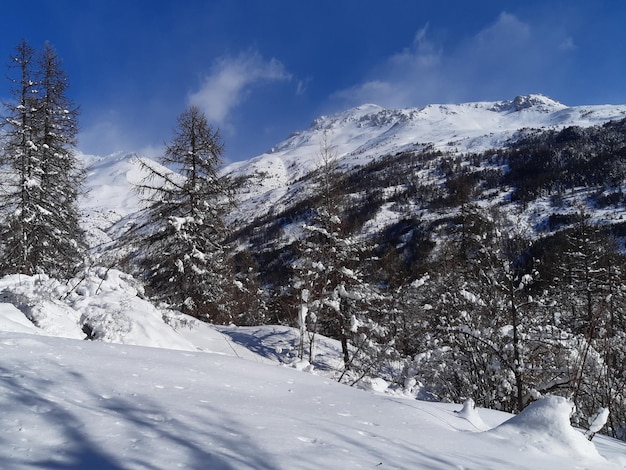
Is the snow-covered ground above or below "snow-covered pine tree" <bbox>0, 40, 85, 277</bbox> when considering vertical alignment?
below

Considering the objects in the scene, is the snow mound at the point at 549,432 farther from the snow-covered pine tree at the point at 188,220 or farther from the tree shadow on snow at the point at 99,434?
the snow-covered pine tree at the point at 188,220

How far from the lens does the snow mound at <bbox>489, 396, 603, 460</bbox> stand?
117 inches

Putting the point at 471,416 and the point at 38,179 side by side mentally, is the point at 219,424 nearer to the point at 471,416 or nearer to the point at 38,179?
the point at 471,416

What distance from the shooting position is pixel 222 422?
2.56 metres

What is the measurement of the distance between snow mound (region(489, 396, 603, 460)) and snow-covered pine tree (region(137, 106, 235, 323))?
1260 cm

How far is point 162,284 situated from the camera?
1502 centimetres

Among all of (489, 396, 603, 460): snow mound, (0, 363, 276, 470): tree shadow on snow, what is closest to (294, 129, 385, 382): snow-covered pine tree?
(489, 396, 603, 460): snow mound


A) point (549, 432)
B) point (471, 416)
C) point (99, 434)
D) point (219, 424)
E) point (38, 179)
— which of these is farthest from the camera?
point (38, 179)

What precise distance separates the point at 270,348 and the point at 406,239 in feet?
361

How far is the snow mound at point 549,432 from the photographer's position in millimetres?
2982

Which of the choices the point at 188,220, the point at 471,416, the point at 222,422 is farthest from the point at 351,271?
the point at 222,422

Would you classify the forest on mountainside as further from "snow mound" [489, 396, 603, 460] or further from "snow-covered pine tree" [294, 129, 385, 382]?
"snow mound" [489, 396, 603, 460]

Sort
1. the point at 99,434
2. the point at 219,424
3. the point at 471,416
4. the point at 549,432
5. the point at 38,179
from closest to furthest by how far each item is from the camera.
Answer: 1. the point at 99,434
2. the point at 219,424
3. the point at 549,432
4. the point at 471,416
5. the point at 38,179

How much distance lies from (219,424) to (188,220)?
12.7 meters
